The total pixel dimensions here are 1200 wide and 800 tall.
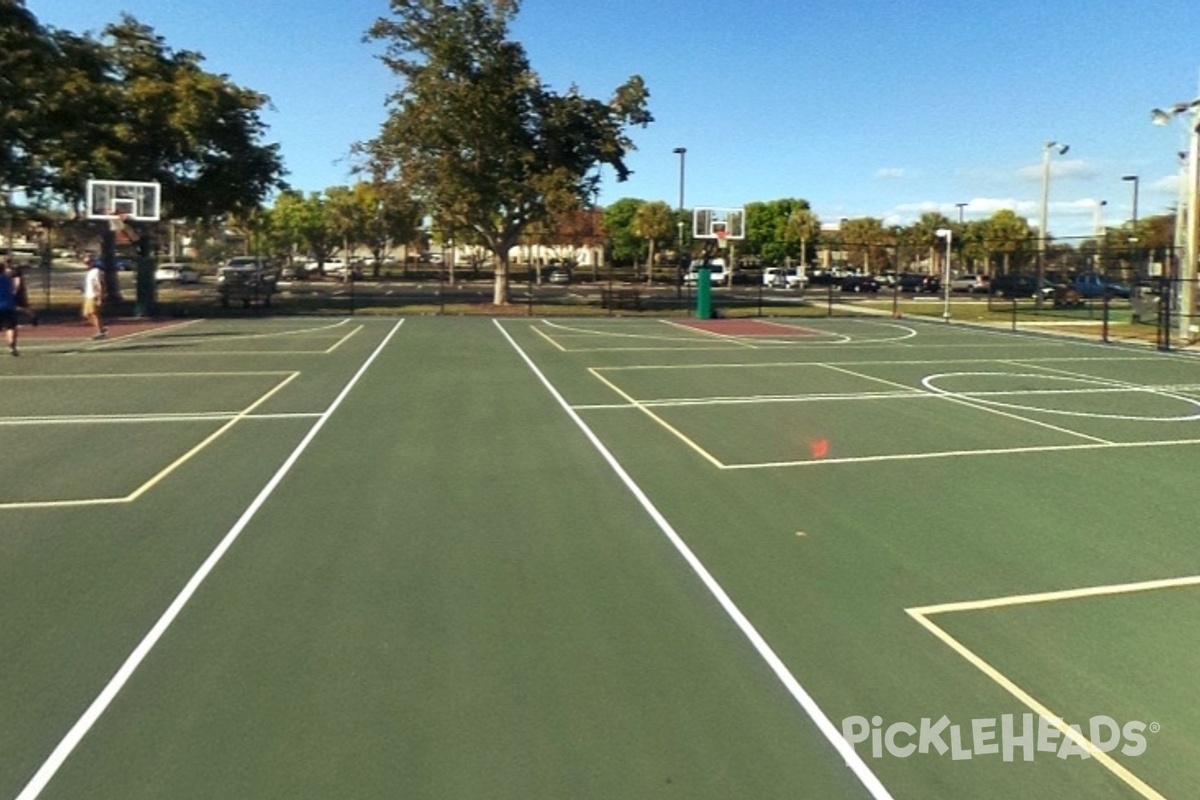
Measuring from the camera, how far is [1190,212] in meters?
29.0

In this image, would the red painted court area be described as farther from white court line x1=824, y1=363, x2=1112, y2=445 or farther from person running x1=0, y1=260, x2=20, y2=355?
person running x1=0, y1=260, x2=20, y2=355

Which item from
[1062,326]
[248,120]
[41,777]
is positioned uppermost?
[248,120]

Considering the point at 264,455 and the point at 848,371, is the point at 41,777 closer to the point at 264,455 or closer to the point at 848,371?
the point at 264,455

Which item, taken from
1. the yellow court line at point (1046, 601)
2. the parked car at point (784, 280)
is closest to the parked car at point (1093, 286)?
the parked car at point (784, 280)

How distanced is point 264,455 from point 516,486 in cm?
332

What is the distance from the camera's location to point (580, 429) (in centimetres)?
1384

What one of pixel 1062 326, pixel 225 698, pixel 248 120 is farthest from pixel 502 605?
pixel 248 120

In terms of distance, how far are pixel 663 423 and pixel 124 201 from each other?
2677cm

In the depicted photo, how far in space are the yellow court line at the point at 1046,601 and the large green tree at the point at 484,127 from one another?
34.3 m

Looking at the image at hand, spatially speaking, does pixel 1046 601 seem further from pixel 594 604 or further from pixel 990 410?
pixel 990 410

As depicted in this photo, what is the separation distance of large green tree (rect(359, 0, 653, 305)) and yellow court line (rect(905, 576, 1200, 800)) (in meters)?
→ 34.3

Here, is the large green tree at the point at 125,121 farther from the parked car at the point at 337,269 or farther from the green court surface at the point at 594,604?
the parked car at the point at 337,269

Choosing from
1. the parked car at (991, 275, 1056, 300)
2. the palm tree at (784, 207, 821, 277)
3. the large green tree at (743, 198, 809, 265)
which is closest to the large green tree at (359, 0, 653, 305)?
the parked car at (991, 275, 1056, 300)
